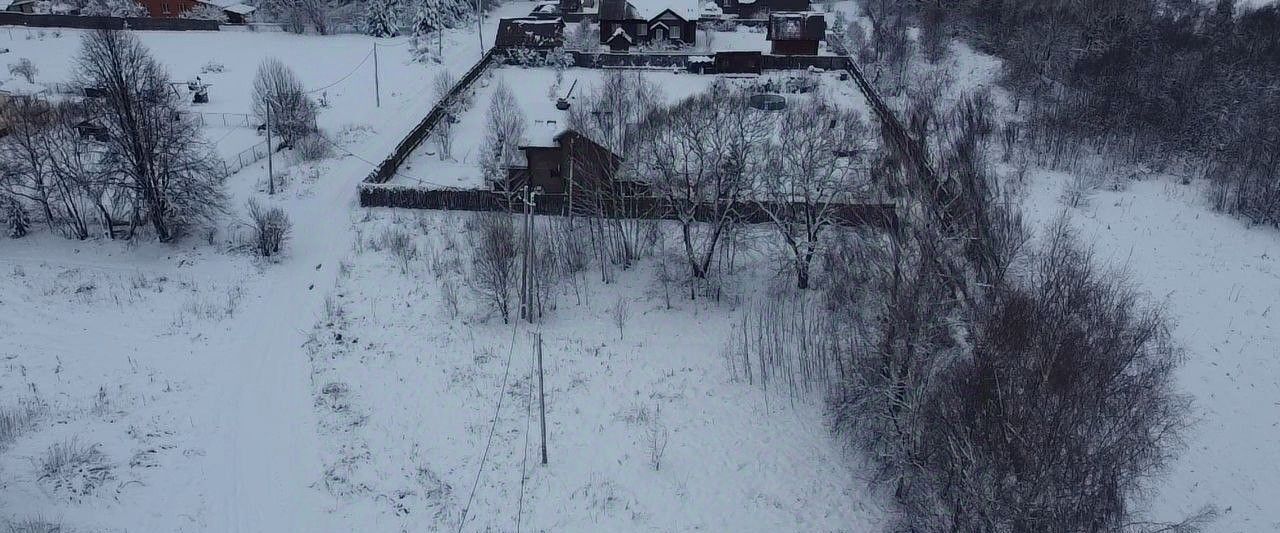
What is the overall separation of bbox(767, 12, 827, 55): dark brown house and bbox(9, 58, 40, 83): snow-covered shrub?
42669 millimetres

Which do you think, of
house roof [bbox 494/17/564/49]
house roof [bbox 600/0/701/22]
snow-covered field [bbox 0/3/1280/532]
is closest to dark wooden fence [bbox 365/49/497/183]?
snow-covered field [bbox 0/3/1280/532]

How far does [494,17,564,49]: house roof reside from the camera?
51938mm

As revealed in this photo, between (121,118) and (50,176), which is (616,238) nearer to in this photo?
(121,118)

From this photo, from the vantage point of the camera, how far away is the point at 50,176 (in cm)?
2953

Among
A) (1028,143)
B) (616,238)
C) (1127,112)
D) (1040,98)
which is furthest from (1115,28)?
(616,238)

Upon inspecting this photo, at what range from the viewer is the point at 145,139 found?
2736cm

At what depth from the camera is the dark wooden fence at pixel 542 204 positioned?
89.2 feet

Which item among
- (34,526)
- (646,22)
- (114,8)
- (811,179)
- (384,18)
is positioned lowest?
(34,526)

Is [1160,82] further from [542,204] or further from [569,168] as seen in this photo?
[542,204]

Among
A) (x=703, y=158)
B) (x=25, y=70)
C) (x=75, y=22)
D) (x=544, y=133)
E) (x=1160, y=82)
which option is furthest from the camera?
(x=75, y=22)

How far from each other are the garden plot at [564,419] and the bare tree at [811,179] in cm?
230

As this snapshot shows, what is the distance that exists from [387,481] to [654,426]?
20.8 ft

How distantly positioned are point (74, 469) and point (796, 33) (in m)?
43.2

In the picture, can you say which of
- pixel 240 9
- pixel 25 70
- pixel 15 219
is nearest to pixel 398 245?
pixel 15 219
